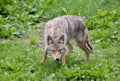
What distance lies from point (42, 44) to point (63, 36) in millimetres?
2411

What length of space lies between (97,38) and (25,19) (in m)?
2.45

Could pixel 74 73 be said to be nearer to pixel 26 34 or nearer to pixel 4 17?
pixel 26 34

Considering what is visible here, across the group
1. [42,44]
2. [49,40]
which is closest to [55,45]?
[49,40]

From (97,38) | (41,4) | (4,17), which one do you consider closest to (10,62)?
(97,38)

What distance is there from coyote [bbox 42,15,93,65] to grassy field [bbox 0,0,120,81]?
278 millimetres

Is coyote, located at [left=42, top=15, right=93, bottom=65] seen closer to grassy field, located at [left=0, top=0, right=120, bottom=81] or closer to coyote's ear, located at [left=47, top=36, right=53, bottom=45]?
coyote's ear, located at [left=47, top=36, right=53, bottom=45]

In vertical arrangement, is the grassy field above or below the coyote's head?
below

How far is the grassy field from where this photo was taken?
8.22m

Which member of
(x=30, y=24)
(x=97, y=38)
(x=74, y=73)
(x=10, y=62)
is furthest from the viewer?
(x=30, y=24)

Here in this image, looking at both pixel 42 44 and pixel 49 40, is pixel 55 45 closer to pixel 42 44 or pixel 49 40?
pixel 49 40

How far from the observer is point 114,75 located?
332 inches

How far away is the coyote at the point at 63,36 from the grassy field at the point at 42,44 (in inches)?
11.0

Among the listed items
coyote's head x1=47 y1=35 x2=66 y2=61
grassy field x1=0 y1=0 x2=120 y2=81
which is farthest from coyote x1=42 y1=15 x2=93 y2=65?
grassy field x1=0 y1=0 x2=120 y2=81

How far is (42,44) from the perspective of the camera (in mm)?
10828
